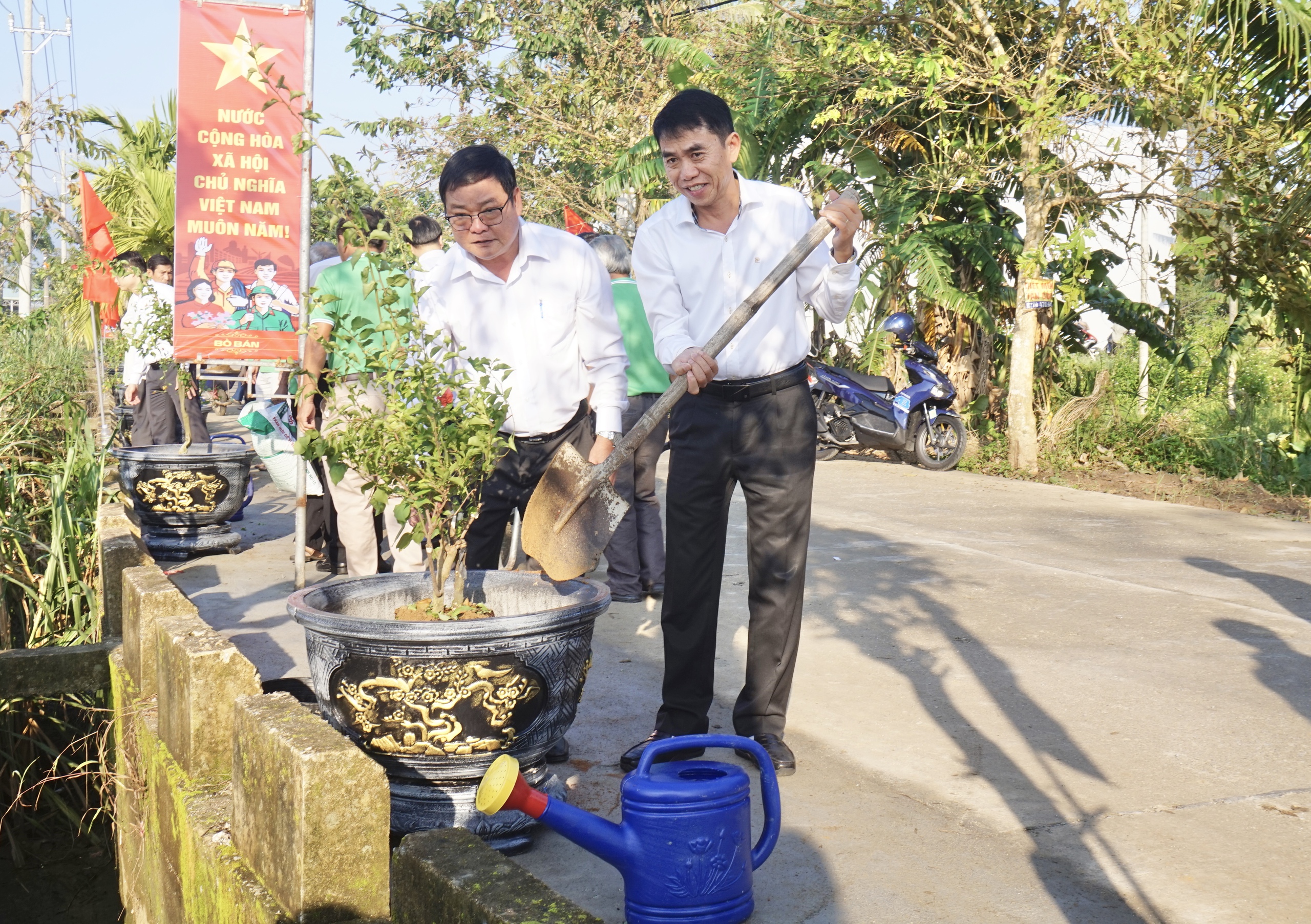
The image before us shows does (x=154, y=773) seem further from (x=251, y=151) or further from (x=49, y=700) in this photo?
(x=251, y=151)

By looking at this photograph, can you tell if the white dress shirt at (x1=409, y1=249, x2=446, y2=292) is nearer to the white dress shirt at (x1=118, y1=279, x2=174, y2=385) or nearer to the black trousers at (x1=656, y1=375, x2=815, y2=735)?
the black trousers at (x1=656, y1=375, x2=815, y2=735)

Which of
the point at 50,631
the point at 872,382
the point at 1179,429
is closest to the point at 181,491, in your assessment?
the point at 50,631

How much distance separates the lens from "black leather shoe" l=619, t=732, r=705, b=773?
3678 millimetres

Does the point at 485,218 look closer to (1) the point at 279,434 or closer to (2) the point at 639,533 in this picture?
(2) the point at 639,533

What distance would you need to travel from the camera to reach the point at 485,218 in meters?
3.79

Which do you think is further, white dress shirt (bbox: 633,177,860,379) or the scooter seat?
the scooter seat

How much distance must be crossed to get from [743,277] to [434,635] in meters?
1.59

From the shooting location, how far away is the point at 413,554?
5492 mm

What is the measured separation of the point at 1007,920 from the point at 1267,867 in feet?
2.70

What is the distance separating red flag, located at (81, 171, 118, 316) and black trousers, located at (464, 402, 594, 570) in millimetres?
6474

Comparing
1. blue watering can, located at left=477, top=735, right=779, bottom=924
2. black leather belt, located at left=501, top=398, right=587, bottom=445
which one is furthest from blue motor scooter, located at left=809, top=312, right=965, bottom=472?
blue watering can, located at left=477, top=735, right=779, bottom=924

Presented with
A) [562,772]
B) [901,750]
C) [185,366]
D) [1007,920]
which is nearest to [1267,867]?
[1007,920]

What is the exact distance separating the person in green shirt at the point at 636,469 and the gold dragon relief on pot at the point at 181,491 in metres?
2.54

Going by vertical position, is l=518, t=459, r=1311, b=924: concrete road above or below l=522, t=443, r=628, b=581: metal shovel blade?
below
